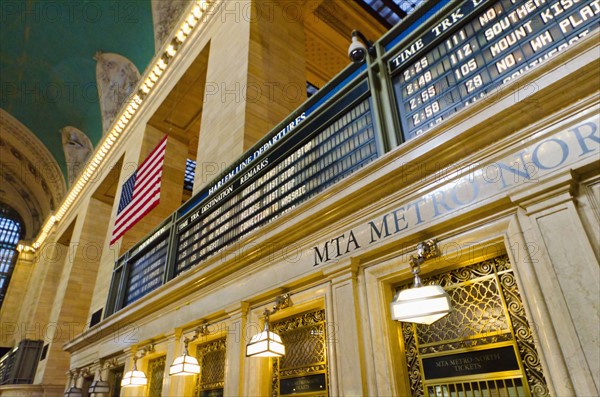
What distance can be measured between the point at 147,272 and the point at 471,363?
640 centimetres

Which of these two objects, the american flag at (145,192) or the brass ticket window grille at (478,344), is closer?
the brass ticket window grille at (478,344)

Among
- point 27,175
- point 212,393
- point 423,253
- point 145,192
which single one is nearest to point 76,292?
point 145,192

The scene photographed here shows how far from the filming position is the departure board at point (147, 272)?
22.9ft

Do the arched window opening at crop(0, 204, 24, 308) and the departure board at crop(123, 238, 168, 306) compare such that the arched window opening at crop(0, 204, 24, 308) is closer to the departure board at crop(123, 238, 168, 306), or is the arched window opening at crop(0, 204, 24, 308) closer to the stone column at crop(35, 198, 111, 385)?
the stone column at crop(35, 198, 111, 385)

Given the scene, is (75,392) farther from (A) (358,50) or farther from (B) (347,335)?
(A) (358,50)

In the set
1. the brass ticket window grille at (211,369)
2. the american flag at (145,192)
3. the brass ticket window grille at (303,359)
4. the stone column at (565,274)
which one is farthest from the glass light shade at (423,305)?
the american flag at (145,192)

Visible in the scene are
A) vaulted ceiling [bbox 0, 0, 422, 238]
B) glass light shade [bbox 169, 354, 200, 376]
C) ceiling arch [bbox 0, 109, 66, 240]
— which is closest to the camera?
glass light shade [bbox 169, 354, 200, 376]

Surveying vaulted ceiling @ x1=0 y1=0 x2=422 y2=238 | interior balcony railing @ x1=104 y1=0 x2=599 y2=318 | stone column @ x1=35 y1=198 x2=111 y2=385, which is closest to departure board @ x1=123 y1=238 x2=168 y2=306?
interior balcony railing @ x1=104 y1=0 x2=599 y2=318

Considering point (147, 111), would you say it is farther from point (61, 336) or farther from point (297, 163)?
point (297, 163)

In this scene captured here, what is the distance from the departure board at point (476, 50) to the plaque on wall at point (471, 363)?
1.71 m

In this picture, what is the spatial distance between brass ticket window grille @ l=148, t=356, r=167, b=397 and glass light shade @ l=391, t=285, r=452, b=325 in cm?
482

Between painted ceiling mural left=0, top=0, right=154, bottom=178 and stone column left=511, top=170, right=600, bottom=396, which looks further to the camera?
painted ceiling mural left=0, top=0, right=154, bottom=178

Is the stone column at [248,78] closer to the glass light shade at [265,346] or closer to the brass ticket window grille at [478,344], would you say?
the glass light shade at [265,346]

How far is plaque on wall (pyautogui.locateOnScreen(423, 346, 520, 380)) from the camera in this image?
7.93ft
